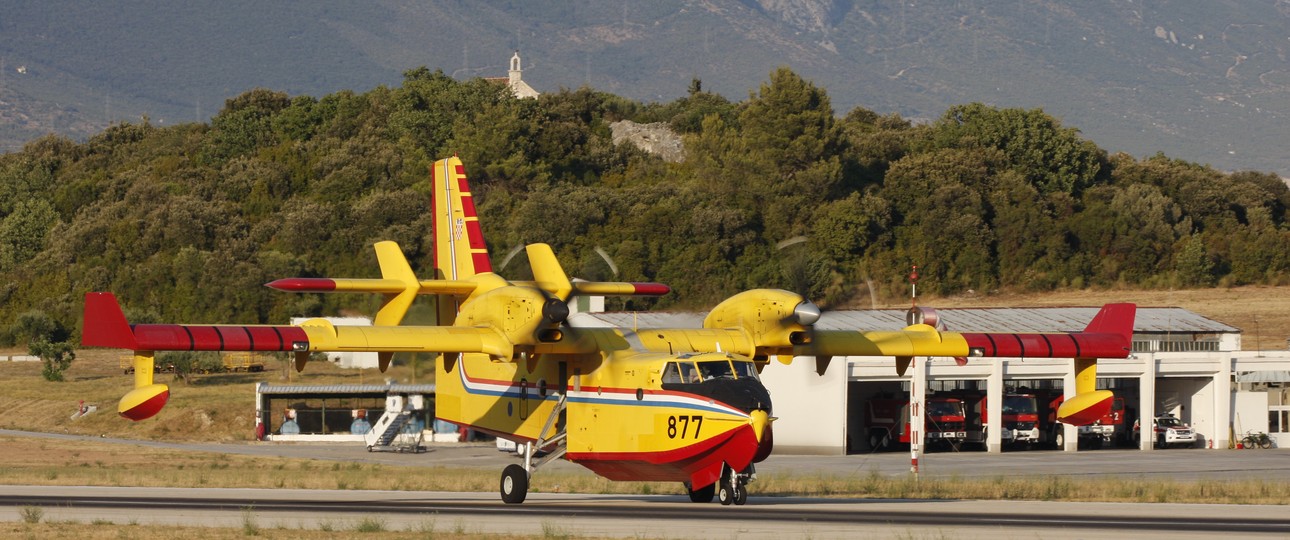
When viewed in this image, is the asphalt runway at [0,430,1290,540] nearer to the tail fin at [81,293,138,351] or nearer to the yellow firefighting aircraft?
the yellow firefighting aircraft

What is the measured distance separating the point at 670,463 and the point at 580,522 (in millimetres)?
2357

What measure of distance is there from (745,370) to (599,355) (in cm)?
293

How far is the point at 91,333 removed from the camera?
25156 millimetres

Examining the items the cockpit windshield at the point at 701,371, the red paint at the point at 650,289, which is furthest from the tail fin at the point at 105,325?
the red paint at the point at 650,289

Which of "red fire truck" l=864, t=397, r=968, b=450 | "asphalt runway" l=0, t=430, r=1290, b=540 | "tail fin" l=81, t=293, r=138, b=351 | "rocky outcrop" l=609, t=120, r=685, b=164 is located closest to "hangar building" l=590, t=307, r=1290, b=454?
"red fire truck" l=864, t=397, r=968, b=450

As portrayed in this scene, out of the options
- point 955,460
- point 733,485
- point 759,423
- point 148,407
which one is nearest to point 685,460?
point 733,485

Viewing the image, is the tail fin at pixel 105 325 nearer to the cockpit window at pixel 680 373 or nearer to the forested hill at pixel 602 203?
the cockpit window at pixel 680 373

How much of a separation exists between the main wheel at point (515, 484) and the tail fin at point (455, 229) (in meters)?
6.35

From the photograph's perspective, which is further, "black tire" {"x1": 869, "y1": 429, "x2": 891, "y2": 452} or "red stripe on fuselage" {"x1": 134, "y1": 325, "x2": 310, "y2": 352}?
"black tire" {"x1": 869, "y1": 429, "x2": 891, "y2": 452}

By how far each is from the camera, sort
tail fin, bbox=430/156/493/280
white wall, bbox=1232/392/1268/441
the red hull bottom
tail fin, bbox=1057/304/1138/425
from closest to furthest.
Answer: the red hull bottom, tail fin, bbox=1057/304/1138/425, tail fin, bbox=430/156/493/280, white wall, bbox=1232/392/1268/441

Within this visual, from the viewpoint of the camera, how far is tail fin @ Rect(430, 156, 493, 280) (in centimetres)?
3378

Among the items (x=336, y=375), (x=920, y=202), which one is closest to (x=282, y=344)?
(x=336, y=375)

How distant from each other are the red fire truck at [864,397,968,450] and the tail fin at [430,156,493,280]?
2518 cm

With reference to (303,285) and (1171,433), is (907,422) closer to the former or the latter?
(1171,433)
